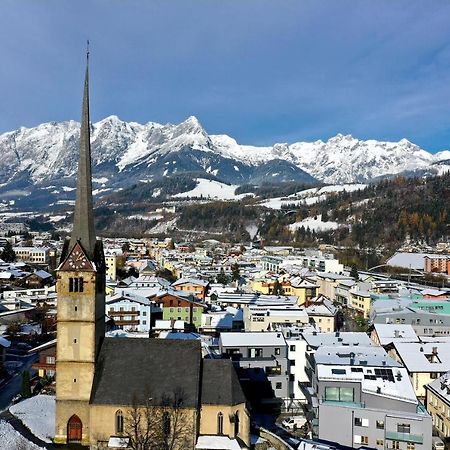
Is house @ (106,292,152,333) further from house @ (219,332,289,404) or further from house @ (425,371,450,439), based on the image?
house @ (425,371,450,439)

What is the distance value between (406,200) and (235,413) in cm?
15808

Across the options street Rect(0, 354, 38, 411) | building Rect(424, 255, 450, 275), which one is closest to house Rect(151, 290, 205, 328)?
street Rect(0, 354, 38, 411)

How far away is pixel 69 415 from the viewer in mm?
25156

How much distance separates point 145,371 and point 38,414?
7.61 m

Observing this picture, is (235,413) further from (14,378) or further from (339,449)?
(14,378)

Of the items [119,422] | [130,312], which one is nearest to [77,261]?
[119,422]

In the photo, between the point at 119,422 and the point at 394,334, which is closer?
the point at 119,422

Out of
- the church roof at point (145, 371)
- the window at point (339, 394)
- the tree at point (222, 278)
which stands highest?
the church roof at point (145, 371)

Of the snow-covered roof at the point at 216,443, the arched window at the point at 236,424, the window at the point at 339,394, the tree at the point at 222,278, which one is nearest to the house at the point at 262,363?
the window at the point at 339,394

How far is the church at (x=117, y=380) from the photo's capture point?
24.2 metres

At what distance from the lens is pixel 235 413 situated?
24.9m

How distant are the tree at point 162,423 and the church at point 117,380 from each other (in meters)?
0.04

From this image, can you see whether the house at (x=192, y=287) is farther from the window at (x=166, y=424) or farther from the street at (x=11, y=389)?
the window at (x=166, y=424)

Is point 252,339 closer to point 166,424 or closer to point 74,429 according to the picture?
point 166,424
